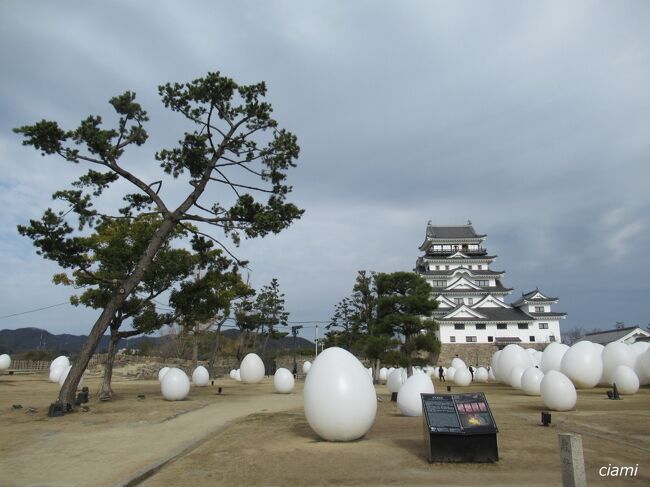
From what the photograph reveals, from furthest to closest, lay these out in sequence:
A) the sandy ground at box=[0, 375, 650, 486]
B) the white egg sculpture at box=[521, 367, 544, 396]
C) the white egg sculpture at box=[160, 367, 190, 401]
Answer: the white egg sculpture at box=[521, 367, 544, 396] < the white egg sculpture at box=[160, 367, 190, 401] < the sandy ground at box=[0, 375, 650, 486]

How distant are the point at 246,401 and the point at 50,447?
10.6 meters

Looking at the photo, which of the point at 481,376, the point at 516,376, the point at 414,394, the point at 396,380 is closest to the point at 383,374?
the point at 481,376

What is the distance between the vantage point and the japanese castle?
50.6 metres

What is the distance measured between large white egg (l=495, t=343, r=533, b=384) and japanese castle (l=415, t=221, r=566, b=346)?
21.2m

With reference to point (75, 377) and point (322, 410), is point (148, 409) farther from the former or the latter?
point (322, 410)

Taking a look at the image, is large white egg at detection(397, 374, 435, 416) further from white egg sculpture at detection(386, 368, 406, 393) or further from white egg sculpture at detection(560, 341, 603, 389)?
white egg sculpture at detection(560, 341, 603, 389)

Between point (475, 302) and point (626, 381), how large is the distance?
35.2 meters

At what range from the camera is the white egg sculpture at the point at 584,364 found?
2083 cm

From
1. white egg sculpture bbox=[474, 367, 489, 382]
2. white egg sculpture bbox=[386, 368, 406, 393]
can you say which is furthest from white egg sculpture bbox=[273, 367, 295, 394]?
white egg sculpture bbox=[474, 367, 489, 382]

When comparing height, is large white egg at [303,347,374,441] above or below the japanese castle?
below

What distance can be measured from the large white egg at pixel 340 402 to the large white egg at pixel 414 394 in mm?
4260

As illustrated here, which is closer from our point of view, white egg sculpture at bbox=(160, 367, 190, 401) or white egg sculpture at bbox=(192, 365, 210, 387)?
white egg sculpture at bbox=(160, 367, 190, 401)

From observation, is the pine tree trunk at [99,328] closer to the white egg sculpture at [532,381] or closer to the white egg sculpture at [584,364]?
the white egg sculpture at [532,381]

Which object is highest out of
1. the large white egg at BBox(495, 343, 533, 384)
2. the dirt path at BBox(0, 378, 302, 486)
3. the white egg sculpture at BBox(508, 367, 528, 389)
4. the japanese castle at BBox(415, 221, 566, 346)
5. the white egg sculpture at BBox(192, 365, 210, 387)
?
the japanese castle at BBox(415, 221, 566, 346)
